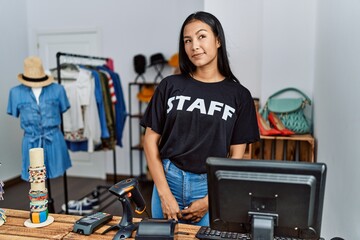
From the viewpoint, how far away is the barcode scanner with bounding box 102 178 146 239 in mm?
1173

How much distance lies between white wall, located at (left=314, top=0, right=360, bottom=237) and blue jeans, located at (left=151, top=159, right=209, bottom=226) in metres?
0.64

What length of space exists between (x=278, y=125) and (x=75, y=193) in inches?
104

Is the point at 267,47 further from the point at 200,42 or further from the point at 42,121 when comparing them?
the point at 42,121

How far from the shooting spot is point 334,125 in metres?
1.91

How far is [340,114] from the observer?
5.74ft

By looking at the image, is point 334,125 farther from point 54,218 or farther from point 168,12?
point 168,12

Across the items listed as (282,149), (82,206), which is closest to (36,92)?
(82,206)

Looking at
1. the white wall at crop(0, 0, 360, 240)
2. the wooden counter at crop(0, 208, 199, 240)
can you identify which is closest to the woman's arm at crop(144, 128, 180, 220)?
the wooden counter at crop(0, 208, 199, 240)

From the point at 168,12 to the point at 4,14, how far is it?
2130 millimetres

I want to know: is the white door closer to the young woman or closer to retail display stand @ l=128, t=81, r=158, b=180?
retail display stand @ l=128, t=81, r=158, b=180

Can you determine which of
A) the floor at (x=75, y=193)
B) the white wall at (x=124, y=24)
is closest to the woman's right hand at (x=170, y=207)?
the floor at (x=75, y=193)

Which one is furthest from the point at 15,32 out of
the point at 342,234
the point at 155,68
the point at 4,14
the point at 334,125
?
the point at 342,234

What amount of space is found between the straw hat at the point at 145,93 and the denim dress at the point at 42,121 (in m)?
1.40

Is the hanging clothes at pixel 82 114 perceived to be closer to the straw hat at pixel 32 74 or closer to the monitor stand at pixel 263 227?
the straw hat at pixel 32 74
